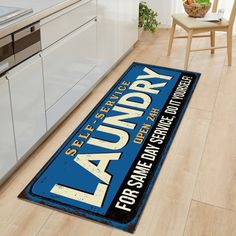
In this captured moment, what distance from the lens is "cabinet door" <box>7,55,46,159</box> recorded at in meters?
2.06

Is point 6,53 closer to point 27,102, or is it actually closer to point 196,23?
point 27,102

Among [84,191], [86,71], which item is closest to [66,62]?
[86,71]

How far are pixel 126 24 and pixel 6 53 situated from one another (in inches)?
74.4

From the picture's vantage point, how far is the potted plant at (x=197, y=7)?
11.5ft

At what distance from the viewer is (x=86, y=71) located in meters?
2.93

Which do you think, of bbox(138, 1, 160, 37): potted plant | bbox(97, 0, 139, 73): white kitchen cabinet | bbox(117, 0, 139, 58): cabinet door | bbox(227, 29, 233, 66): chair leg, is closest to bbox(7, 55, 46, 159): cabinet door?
bbox(97, 0, 139, 73): white kitchen cabinet

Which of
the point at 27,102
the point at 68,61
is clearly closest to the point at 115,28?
the point at 68,61

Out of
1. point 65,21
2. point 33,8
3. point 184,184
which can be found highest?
point 33,8

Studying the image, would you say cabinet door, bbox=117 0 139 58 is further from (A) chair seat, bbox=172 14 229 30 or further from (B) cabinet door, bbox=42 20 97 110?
(B) cabinet door, bbox=42 20 97 110

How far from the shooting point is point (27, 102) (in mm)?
Answer: 2189

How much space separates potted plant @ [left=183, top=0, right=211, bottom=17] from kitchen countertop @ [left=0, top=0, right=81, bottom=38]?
4.64 ft

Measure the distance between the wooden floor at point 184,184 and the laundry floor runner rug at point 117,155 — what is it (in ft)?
0.18

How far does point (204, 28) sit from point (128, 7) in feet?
2.32

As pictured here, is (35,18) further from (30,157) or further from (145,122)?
(145,122)
